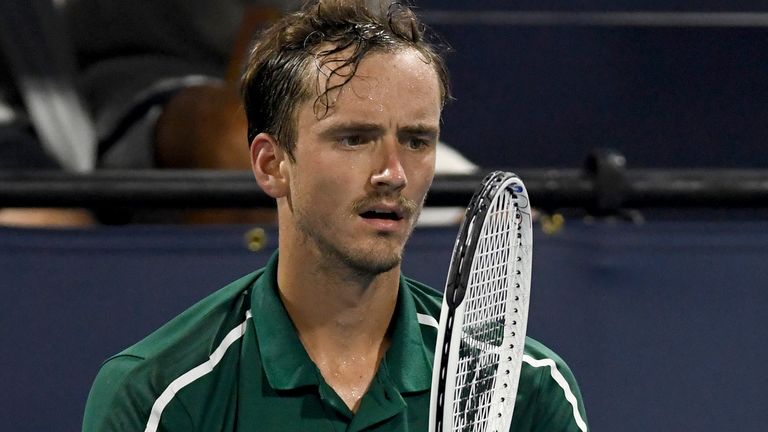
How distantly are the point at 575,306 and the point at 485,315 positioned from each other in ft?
2.73

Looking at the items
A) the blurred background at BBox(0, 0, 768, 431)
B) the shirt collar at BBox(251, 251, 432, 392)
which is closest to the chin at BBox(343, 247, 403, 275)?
the shirt collar at BBox(251, 251, 432, 392)

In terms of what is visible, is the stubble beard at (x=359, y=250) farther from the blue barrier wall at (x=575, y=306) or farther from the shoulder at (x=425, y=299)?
the blue barrier wall at (x=575, y=306)

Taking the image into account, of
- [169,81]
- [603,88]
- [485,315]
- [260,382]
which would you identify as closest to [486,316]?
[485,315]

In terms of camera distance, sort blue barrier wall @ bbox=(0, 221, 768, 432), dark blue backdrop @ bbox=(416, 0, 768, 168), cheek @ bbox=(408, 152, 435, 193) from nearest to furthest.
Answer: cheek @ bbox=(408, 152, 435, 193) → blue barrier wall @ bbox=(0, 221, 768, 432) → dark blue backdrop @ bbox=(416, 0, 768, 168)

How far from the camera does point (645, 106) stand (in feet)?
10.8

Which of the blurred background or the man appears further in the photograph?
the blurred background

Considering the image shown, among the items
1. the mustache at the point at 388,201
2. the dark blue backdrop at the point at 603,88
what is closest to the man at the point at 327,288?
the mustache at the point at 388,201

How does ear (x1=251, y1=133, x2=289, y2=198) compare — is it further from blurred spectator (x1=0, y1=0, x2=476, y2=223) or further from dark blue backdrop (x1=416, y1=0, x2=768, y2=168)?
dark blue backdrop (x1=416, y1=0, x2=768, y2=168)

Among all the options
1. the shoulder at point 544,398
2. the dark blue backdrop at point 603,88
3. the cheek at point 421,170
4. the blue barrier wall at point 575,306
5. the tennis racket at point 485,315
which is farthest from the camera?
the dark blue backdrop at point 603,88

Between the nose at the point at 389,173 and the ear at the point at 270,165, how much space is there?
12cm

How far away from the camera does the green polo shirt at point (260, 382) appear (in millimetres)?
1253

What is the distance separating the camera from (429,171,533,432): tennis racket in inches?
44.0

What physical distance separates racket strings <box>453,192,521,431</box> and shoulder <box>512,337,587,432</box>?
0.22ft

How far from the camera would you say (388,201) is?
3.94ft
